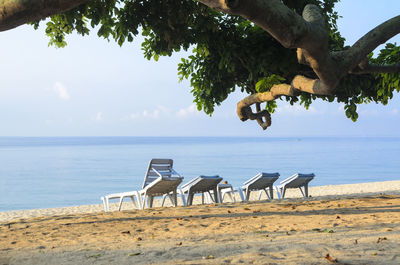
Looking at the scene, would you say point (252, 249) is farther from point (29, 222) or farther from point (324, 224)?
point (29, 222)

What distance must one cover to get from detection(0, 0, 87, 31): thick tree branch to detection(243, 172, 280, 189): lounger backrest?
7632mm

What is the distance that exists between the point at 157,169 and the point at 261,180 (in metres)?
2.45

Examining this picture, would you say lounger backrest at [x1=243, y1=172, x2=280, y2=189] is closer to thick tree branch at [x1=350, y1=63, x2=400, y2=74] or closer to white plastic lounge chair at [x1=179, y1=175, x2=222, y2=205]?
white plastic lounge chair at [x1=179, y1=175, x2=222, y2=205]

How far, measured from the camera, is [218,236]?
17.8 ft

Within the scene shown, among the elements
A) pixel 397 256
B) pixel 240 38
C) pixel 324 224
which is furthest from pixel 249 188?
pixel 397 256

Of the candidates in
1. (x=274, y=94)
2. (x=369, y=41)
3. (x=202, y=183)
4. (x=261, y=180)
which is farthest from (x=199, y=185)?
(x=369, y=41)

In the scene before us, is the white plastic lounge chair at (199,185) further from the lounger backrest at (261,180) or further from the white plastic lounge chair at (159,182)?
the lounger backrest at (261,180)

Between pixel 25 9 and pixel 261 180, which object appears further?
pixel 261 180

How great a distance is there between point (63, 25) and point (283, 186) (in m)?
6.46

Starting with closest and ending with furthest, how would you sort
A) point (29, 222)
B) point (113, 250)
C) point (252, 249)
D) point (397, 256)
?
1. point (397, 256)
2. point (252, 249)
3. point (113, 250)
4. point (29, 222)

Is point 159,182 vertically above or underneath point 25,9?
underneath

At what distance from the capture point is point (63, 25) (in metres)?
8.66

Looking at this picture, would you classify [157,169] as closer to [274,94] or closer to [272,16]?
[274,94]

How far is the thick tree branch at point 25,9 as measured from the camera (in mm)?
3531
